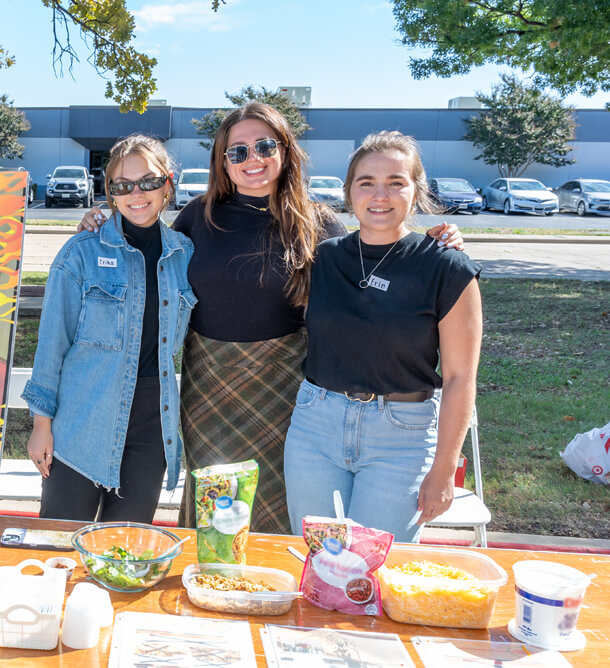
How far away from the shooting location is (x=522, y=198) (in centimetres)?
2469

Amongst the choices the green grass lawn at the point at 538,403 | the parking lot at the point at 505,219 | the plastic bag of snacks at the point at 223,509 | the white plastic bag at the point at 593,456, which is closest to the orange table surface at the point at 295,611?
the plastic bag of snacks at the point at 223,509

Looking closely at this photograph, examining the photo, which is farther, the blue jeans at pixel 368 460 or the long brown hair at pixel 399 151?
the long brown hair at pixel 399 151

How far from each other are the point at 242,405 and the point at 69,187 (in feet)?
82.6

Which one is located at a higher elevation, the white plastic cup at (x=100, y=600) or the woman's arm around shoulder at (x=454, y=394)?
the woman's arm around shoulder at (x=454, y=394)

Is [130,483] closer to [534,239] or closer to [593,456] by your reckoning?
[593,456]

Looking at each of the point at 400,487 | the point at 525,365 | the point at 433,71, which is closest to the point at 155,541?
the point at 400,487

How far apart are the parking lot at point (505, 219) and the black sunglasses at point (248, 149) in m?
16.6

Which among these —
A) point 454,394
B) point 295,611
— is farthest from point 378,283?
point 295,611

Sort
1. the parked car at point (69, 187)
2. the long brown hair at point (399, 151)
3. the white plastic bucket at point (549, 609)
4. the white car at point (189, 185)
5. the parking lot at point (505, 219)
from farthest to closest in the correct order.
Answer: the parked car at point (69, 187) → the white car at point (189, 185) → the parking lot at point (505, 219) → the long brown hair at point (399, 151) → the white plastic bucket at point (549, 609)

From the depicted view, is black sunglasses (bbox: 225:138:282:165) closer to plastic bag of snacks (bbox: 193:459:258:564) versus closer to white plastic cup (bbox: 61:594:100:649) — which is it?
plastic bag of snacks (bbox: 193:459:258:564)

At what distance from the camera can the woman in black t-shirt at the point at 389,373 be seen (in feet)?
6.88

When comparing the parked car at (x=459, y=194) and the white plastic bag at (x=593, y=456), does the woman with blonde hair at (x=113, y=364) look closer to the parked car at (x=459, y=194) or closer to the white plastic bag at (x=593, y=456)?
the white plastic bag at (x=593, y=456)

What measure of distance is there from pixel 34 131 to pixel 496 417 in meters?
33.9

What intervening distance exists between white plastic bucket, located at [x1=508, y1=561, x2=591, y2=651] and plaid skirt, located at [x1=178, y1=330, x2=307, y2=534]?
1362mm
